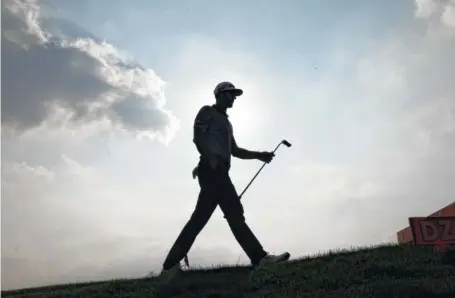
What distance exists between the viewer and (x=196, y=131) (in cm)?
840

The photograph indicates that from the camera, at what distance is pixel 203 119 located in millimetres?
8430

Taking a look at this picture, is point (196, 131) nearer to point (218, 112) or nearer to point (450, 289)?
point (218, 112)

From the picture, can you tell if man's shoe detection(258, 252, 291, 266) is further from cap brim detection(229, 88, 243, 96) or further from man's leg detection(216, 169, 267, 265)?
cap brim detection(229, 88, 243, 96)

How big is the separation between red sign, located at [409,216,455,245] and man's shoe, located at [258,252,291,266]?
1654 mm

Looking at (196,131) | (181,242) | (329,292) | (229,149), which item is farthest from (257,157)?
(329,292)

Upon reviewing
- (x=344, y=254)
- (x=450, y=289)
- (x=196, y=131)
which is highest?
(x=196, y=131)

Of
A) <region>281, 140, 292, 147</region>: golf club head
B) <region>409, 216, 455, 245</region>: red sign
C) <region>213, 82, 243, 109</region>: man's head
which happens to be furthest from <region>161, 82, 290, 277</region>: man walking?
<region>409, 216, 455, 245</region>: red sign

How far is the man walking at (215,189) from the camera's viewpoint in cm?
810

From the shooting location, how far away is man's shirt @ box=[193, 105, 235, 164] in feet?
27.5

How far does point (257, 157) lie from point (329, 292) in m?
3.28

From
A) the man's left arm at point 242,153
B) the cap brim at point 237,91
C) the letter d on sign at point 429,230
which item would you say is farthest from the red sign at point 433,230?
the cap brim at point 237,91

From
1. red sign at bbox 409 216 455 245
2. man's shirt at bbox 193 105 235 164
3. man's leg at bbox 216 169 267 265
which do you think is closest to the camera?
red sign at bbox 409 216 455 245

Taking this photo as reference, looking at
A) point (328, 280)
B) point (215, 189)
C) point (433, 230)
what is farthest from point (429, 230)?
point (215, 189)

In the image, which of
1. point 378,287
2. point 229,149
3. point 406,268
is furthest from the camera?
point 229,149
